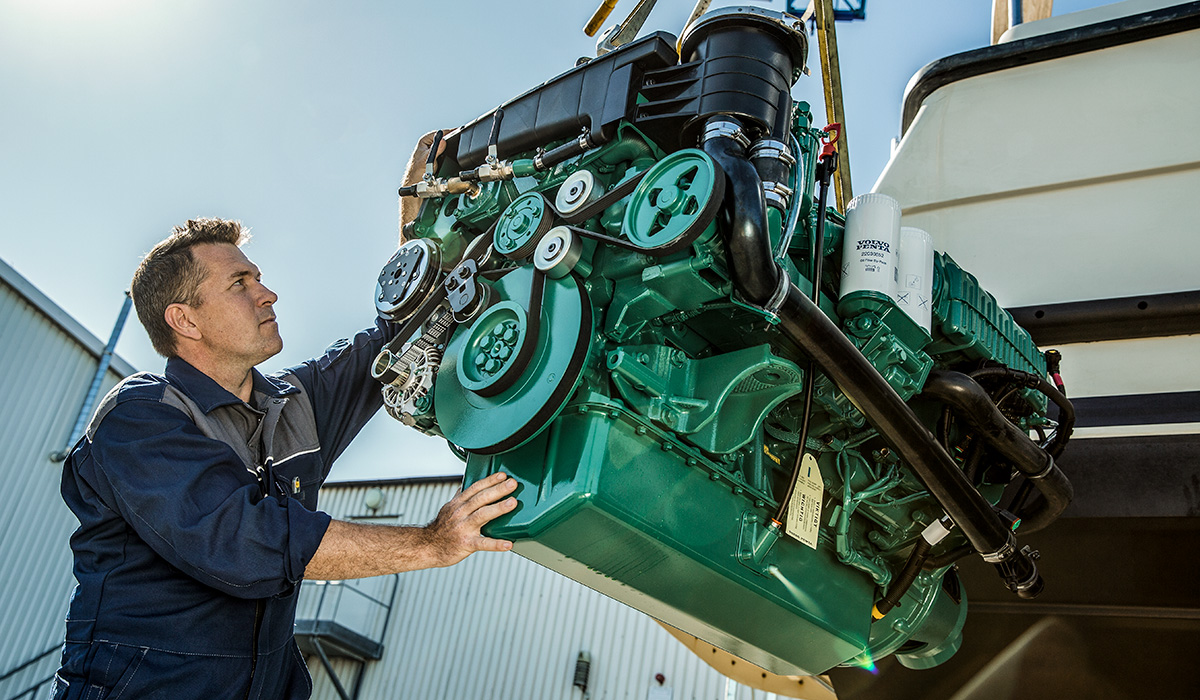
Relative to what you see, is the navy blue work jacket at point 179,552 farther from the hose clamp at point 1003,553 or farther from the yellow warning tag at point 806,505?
the hose clamp at point 1003,553

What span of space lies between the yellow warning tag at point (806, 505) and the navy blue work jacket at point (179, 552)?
1030 mm

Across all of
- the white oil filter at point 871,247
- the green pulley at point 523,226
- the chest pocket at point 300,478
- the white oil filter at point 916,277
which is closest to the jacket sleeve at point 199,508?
the chest pocket at point 300,478

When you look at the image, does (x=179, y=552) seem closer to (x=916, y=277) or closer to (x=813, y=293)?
(x=813, y=293)

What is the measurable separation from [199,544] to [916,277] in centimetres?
161

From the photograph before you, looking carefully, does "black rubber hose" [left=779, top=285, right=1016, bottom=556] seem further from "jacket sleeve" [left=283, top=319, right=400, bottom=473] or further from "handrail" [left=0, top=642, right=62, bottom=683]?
"handrail" [left=0, top=642, right=62, bottom=683]

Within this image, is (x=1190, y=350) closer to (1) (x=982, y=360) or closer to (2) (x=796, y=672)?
(1) (x=982, y=360)

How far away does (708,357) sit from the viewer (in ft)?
6.18

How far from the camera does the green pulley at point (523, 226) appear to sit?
70.9 inches

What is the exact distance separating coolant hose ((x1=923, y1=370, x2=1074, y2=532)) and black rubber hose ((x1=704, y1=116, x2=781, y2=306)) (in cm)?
71

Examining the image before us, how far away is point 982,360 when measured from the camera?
2.26 meters

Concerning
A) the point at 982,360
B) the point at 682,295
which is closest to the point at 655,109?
the point at 682,295

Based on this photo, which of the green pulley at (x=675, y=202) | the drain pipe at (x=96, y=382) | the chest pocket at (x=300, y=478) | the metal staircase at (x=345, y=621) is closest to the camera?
the green pulley at (x=675, y=202)

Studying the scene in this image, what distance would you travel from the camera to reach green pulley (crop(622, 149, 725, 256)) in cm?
155

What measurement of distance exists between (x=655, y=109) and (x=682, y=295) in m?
0.42
